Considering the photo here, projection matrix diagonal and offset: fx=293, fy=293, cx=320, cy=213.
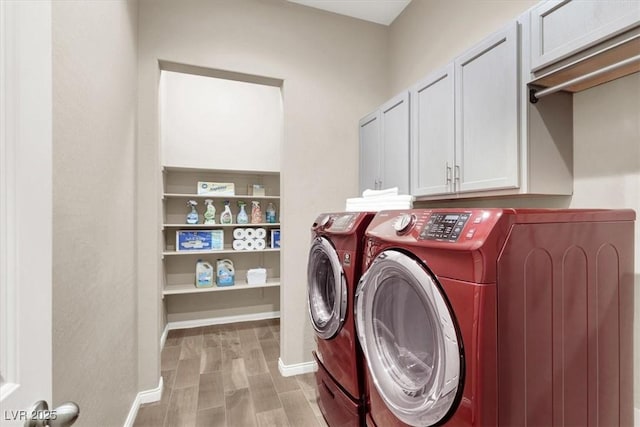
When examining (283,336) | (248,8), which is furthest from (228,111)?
(283,336)

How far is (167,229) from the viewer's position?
330cm

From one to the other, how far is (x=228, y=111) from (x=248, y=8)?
1.33 m

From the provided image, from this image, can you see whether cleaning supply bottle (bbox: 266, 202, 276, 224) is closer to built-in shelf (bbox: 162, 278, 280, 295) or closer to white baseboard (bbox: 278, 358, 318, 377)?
built-in shelf (bbox: 162, 278, 280, 295)

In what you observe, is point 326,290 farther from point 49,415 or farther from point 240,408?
point 49,415

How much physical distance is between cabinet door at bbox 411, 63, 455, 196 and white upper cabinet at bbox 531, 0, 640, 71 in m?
0.46

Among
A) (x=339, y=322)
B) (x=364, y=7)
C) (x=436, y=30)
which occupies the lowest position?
(x=339, y=322)

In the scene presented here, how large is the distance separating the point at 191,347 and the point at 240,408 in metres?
1.16

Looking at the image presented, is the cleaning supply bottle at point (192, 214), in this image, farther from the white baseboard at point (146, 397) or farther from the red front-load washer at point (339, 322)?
the red front-load washer at point (339, 322)

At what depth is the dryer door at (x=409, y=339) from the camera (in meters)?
0.89

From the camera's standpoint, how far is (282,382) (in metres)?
2.32

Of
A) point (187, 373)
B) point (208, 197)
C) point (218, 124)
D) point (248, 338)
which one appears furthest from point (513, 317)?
point (218, 124)

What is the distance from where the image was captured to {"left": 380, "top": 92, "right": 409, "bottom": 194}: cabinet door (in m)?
2.01

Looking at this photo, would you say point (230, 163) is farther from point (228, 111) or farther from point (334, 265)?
point (334, 265)

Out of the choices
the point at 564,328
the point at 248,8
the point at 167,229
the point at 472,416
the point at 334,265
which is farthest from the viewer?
the point at 167,229
